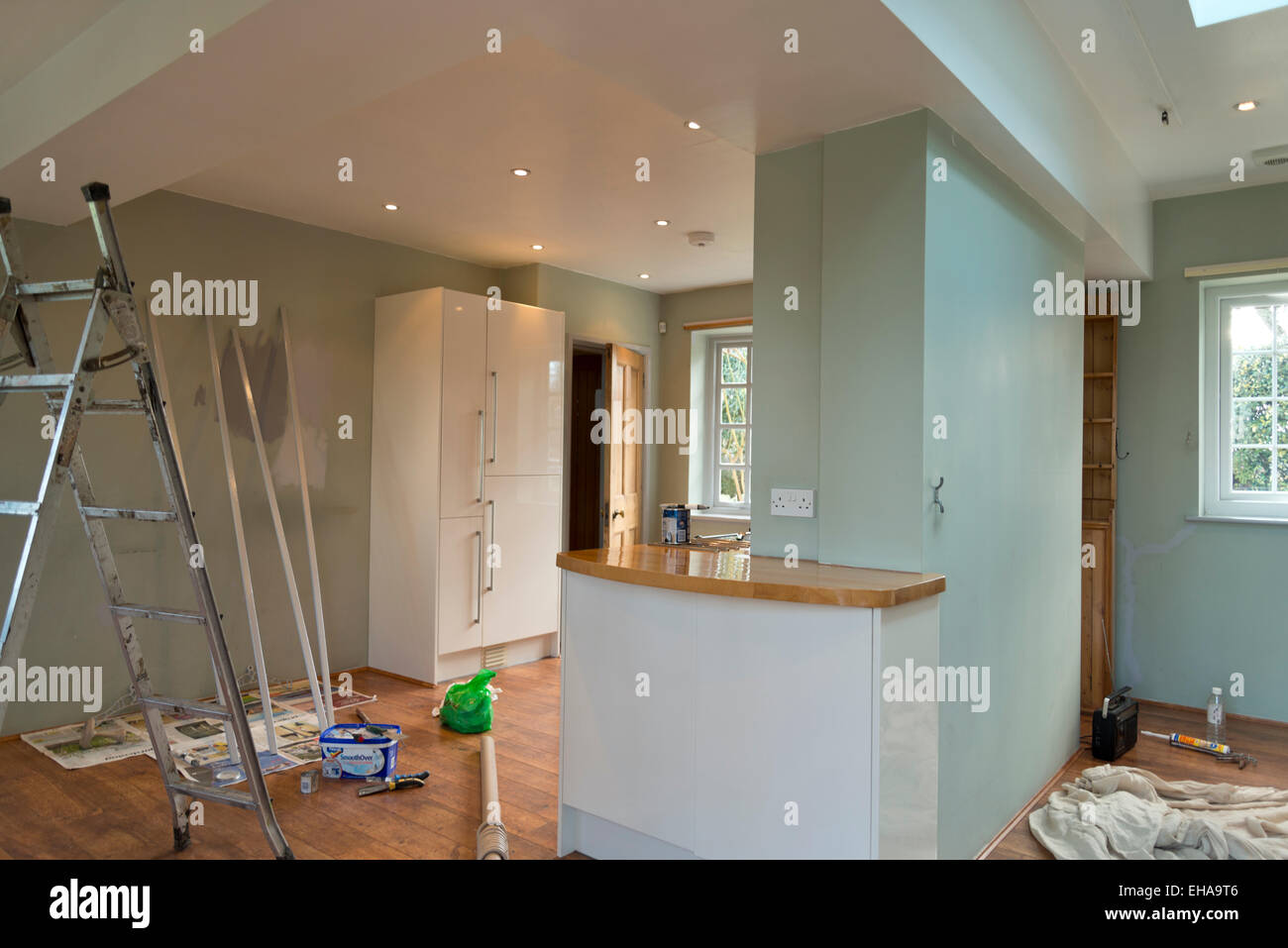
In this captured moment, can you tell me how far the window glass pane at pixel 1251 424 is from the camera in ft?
13.8

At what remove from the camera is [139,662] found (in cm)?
234

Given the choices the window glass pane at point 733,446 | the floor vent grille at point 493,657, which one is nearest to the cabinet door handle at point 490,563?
the floor vent grille at point 493,657

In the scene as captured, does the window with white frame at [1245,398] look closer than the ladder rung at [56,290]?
No

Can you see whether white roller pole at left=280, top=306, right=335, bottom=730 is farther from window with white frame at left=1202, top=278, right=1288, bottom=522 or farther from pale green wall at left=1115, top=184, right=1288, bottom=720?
window with white frame at left=1202, top=278, right=1288, bottom=522

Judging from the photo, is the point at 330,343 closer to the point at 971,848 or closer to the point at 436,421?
the point at 436,421

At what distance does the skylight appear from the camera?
2625 millimetres

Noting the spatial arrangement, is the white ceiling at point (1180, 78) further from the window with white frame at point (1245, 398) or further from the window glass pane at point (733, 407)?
the window glass pane at point (733, 407)

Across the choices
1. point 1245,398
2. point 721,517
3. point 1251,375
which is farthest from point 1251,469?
point 721,517

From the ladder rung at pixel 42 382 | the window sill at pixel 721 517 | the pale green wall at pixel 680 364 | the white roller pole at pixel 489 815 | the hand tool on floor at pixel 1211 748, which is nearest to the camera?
the ladder rung at pixel 42 382

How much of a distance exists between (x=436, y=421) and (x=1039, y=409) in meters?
3.01

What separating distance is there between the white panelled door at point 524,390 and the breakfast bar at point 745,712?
8.20 feet

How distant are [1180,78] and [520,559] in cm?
394

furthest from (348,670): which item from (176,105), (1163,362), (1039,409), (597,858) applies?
(1163,362)

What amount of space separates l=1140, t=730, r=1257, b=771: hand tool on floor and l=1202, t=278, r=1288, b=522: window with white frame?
4.08ft
